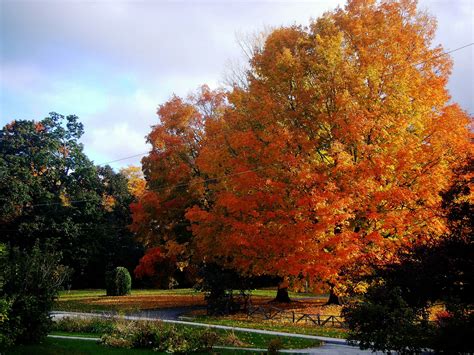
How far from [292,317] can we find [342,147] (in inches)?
336

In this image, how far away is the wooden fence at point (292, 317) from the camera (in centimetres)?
2008

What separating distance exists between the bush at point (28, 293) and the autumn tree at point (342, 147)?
7.72 metres

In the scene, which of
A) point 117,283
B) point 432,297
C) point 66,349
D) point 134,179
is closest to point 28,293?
point 66,349

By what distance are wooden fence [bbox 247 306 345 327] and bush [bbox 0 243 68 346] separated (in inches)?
422

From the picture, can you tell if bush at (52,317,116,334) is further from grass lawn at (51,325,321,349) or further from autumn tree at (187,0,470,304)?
autumn tree at (187,0,470,304)

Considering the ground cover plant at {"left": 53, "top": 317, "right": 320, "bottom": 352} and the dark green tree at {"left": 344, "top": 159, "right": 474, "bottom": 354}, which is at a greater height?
the dark green tree at {"left": 344, "top": 159, "right": 474, "bottom": 354}

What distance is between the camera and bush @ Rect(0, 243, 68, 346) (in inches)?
517

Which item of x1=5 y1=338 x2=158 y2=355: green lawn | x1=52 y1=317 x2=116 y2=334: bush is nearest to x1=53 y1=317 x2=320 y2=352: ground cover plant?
x1=5 y1=338 x2=158 y2=355: green lawn

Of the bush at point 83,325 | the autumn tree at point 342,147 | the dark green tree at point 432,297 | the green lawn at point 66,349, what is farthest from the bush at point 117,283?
the dark green tree at point 432,297

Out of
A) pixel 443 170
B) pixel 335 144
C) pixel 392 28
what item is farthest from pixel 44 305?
pixel 392 28

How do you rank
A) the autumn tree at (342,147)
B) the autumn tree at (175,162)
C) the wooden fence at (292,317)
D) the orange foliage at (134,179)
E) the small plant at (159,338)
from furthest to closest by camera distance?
the orange foliage at (134,179) → the autumn tree at (175,162) → the wooden fence at (292,317) → the autumn tree at (342,147) → the small plant at (159,338)

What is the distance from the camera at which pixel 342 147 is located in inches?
729

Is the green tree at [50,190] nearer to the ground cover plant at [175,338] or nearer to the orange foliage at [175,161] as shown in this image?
the orange foliage at [175,161]

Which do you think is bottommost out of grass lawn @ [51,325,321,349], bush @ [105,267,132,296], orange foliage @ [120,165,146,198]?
grass lawn @ [51,325,321,349]
